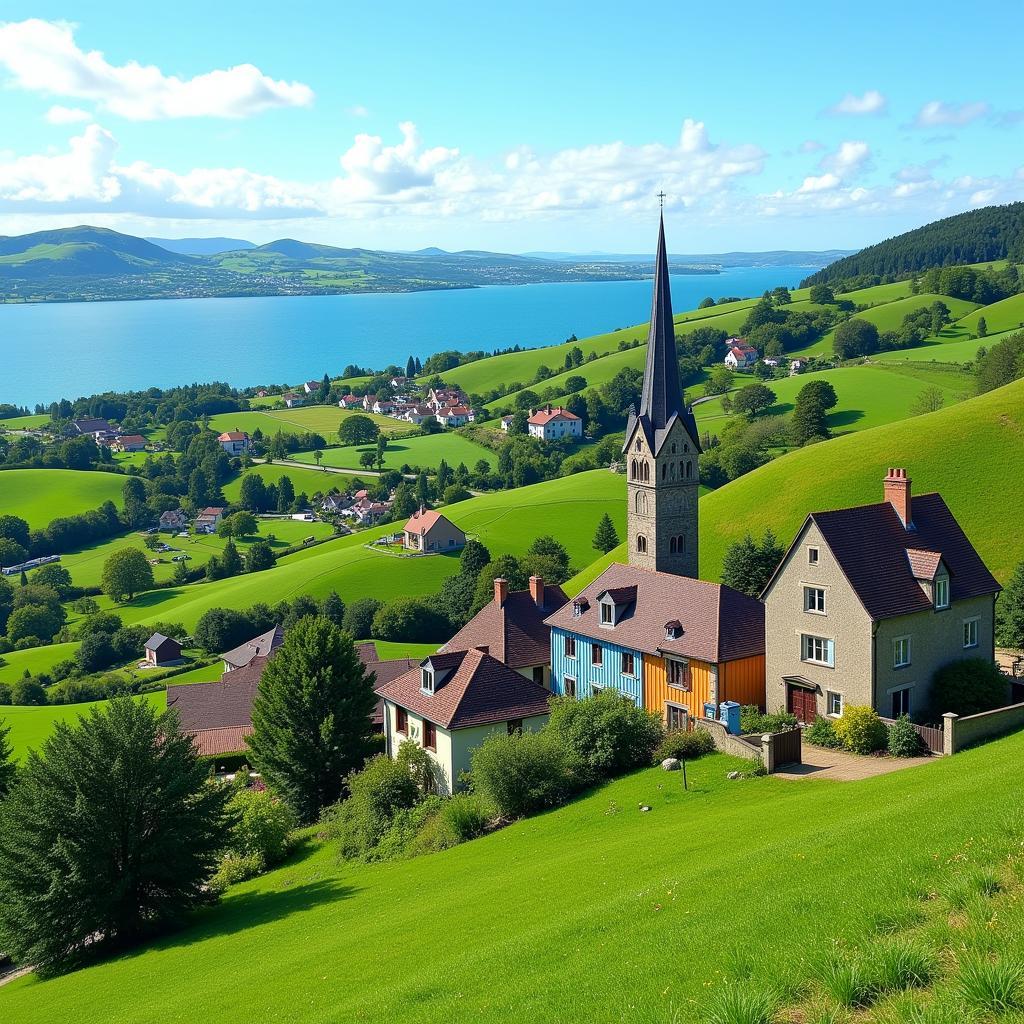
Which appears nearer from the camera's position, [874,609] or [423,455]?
[874,609]

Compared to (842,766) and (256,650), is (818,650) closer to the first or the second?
(842,766)

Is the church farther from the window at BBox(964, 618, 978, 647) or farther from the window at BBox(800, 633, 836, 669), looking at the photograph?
the window at BBox(964, 618, 978, 647)

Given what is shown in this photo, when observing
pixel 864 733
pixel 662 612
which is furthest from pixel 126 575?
pixel 864 733

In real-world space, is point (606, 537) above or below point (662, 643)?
below

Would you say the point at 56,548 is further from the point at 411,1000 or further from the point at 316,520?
the point at 411,1000

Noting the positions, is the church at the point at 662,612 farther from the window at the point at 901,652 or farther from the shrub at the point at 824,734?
the window at the point at 901,652

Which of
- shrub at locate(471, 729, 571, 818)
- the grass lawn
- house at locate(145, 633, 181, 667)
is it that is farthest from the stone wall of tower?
the grass lawn

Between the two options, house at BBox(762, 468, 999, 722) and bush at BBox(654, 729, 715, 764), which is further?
house at BBox(762, 468, 999, 722)
